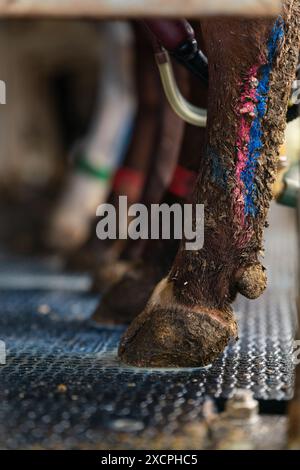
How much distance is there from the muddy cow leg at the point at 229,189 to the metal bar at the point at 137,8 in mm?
313

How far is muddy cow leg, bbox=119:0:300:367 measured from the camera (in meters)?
1.59

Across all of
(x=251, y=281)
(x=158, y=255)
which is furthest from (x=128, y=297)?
(x=251, y=281)

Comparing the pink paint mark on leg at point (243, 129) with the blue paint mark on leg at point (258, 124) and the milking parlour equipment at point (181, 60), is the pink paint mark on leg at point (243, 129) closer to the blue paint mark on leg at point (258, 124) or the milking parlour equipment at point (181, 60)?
the blue paint mark on leg at point (258, 124)

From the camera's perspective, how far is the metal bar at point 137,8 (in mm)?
1248

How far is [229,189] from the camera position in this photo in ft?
5.31

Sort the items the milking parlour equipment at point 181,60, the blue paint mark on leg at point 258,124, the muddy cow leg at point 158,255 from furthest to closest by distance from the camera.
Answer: the muddy cow leg at point 158,255, the milking parlour equipment at point 181,60, the blue paint mark on leg at point 258,124

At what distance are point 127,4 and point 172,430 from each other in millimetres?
536

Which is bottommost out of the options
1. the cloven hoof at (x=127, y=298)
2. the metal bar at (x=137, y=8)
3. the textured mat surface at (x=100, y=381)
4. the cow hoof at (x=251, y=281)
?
the textured mat surface at (x=100, y=381)

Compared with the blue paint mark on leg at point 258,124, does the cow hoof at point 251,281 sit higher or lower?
lower

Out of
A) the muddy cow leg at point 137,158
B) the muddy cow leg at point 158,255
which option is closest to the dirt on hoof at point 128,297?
the muddy cow leg at point 158,255

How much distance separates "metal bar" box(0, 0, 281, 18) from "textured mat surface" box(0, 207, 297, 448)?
520 mm

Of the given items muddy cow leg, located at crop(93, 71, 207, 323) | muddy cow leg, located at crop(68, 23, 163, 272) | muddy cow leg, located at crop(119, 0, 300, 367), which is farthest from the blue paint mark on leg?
muddy cow leg, located at crop(68, 23, 163, 272)

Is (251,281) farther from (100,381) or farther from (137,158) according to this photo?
(137,158)
